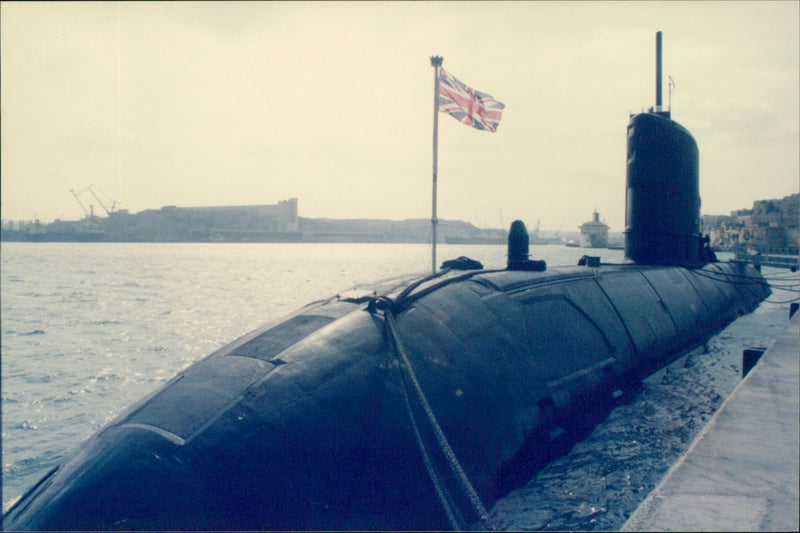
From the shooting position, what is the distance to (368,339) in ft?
17.0

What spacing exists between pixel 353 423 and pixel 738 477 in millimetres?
2544

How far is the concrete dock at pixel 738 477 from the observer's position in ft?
8.90

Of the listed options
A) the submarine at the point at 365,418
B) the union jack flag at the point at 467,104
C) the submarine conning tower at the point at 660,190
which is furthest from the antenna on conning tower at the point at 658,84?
the submarine at the point at 365,418

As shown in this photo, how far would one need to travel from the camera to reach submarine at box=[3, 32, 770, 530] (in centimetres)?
380

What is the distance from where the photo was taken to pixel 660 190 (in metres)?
12.7

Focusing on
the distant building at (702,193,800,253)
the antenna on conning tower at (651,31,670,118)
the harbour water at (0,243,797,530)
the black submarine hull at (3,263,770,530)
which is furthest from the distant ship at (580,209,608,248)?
the black submarine hull at (3,263,770,530)

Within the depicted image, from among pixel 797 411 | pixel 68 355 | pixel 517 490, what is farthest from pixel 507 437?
pixel 68 355

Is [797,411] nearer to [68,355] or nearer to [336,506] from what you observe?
[336,506]

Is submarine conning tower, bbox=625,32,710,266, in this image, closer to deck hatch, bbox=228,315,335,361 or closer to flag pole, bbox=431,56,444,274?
flag pole, bbox=431,56,444,274

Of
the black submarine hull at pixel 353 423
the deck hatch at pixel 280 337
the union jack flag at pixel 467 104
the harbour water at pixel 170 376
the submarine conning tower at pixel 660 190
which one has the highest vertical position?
the union jack flag at pixel 467 104

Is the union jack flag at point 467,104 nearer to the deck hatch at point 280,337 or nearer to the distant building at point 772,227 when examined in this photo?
the deck hatch at point 280,337

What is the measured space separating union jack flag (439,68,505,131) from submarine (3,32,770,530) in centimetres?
540

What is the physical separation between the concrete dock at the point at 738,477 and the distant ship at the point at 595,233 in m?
135

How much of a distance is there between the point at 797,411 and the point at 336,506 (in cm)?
356
